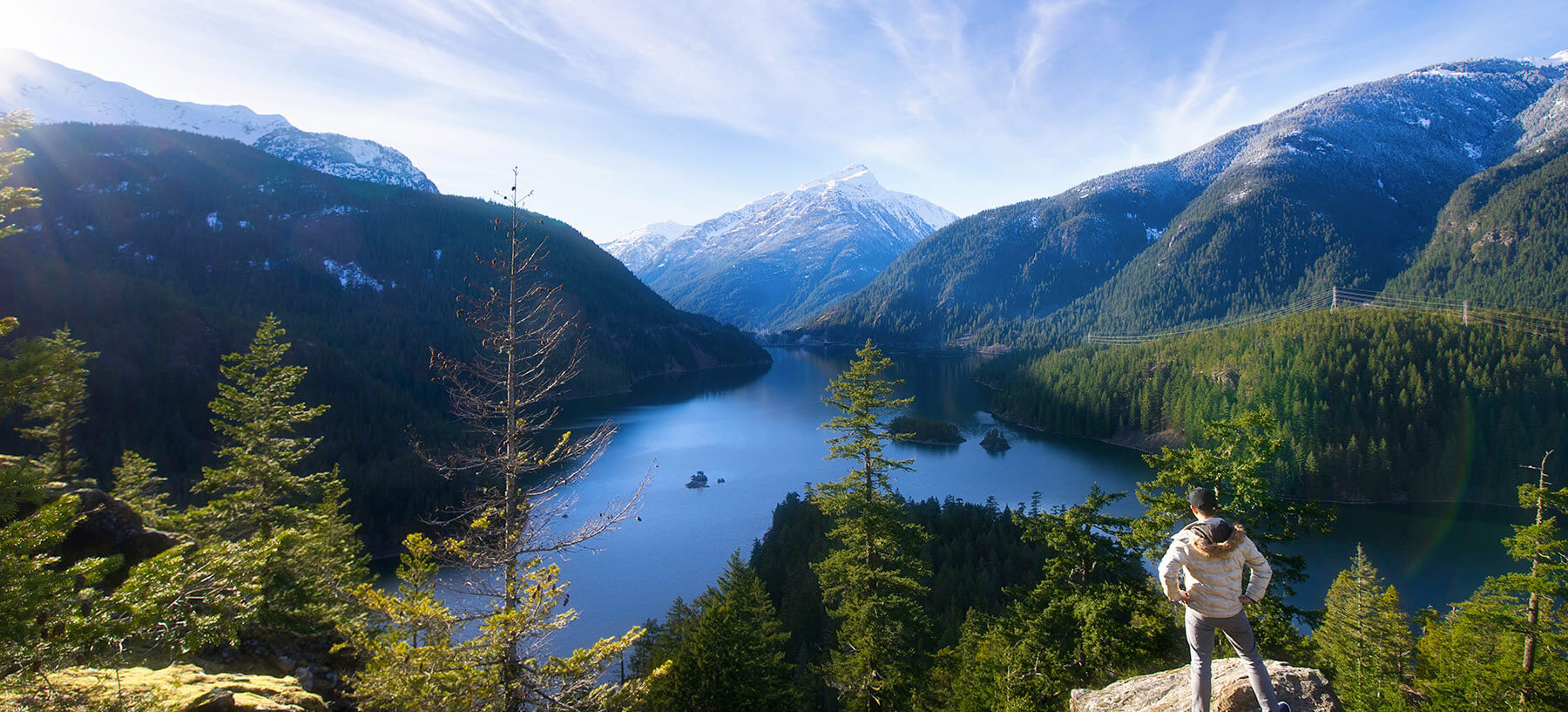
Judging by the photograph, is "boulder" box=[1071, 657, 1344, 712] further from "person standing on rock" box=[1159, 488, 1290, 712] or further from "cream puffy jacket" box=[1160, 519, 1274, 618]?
"cream puffy jacket" box=[1160, 519, 1274, 618]

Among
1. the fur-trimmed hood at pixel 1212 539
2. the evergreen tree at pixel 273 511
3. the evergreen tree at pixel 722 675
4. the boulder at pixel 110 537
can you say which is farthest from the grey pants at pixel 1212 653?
the boulder at pixel 110 537

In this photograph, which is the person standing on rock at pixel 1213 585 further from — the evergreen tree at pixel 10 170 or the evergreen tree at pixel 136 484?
the evergreen tree at pixel 136 484

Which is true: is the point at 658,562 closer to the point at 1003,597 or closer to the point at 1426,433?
the point at 1003,597

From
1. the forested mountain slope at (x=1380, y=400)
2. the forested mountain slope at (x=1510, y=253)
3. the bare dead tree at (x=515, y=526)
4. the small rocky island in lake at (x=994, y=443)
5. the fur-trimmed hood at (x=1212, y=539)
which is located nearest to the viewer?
the fur-trimmed hood at (x=1212, y=539)

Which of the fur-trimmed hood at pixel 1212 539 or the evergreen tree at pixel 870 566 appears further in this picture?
the evergreen tree at pixel 870 566

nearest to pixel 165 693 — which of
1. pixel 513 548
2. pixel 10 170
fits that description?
pixel 513 548

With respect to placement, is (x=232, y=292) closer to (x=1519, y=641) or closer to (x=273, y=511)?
(x=273, y=511)

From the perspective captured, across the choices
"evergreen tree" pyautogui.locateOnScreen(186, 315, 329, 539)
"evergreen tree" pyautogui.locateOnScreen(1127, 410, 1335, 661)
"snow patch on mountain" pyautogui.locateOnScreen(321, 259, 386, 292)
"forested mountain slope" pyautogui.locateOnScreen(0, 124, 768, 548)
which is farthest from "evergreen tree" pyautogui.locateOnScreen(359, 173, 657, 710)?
"snow patch on mountain" pyautogui.locateOnScreen(321, 259, 386, 292)
